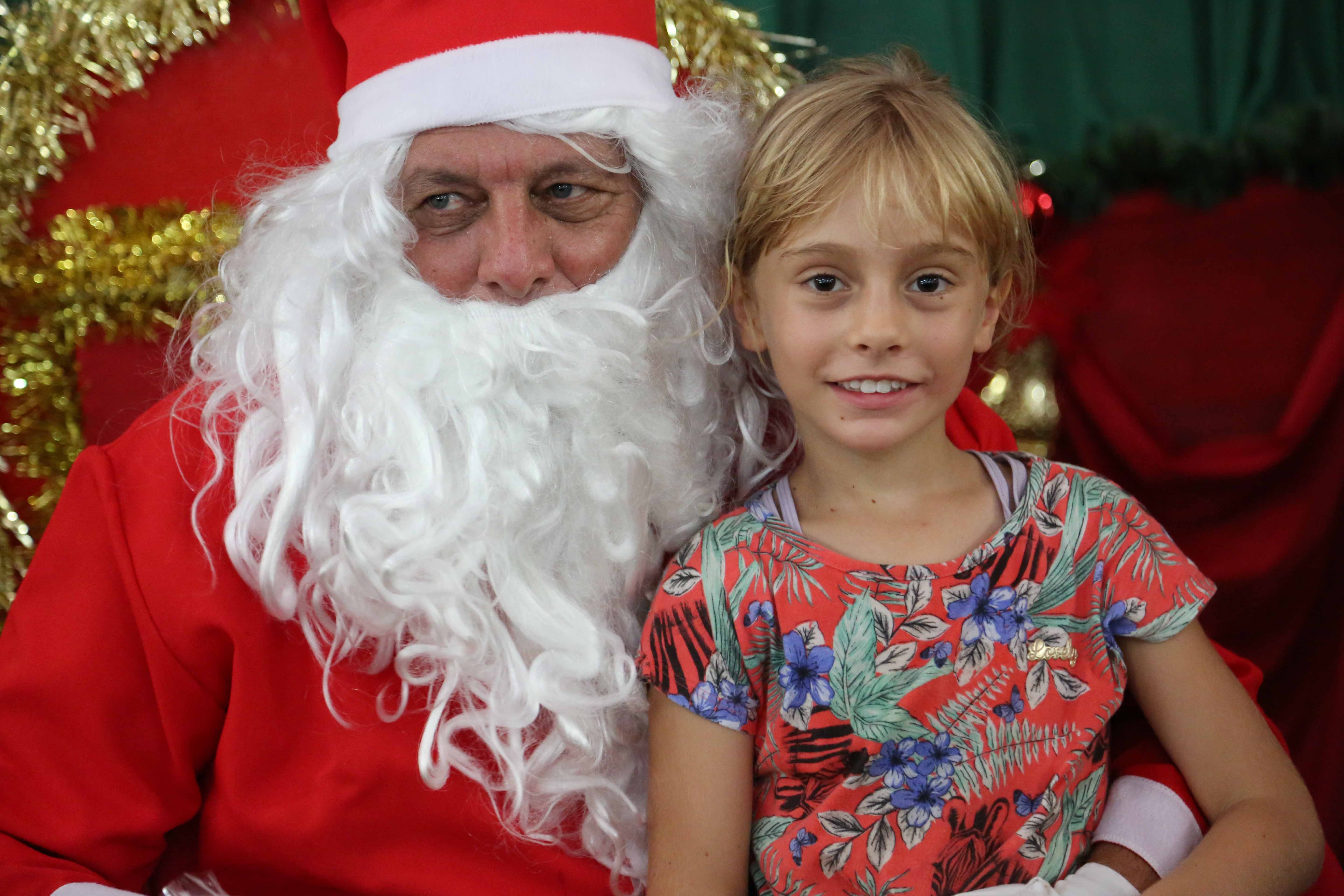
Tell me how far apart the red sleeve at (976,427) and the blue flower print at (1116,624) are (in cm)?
49

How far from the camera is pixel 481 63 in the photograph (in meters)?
1.51

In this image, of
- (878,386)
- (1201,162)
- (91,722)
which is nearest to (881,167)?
(878,386)

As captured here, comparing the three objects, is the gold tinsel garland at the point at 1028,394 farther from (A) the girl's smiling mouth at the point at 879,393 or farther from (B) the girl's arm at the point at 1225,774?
(A) the girl's smiling mouth at the point at 879,393

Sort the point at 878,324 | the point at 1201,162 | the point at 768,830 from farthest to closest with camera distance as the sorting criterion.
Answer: the point at 1201,162 < the point at 768,830 < the point at 878,324

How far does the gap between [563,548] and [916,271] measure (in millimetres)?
581

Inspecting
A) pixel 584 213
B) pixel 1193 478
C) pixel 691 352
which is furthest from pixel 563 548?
pixel 1193 478

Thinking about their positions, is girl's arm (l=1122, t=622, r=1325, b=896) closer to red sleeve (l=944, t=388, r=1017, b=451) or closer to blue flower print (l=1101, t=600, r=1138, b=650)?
blue flower print (l=1101, t=600, r=1138, b=650)

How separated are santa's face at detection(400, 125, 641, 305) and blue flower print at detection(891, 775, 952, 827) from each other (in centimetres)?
77

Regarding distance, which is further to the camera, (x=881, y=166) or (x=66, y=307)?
(x=66, y=307)

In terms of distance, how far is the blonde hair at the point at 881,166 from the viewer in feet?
4.17

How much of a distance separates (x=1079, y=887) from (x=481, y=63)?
127cm

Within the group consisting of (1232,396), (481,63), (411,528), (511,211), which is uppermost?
(481,63)

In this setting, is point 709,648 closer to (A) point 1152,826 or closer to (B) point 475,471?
(B) point 475,471

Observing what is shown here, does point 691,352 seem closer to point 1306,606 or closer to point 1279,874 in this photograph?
point 1279,874
